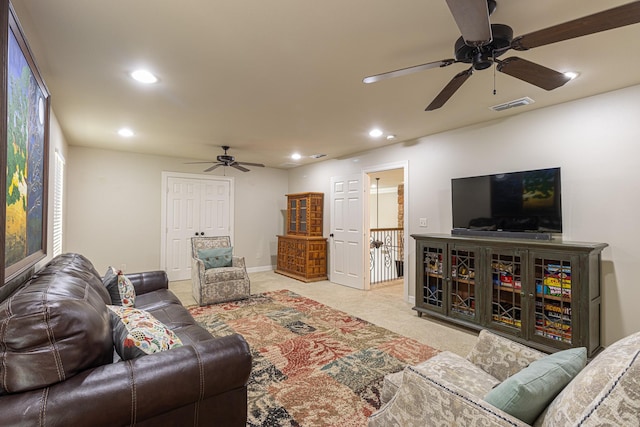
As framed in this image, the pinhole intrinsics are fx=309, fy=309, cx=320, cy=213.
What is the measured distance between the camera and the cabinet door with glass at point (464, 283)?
339 cm

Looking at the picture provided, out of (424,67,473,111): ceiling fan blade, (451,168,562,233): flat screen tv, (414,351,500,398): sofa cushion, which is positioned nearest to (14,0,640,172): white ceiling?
(424,67,473,111): ceiling fan blade

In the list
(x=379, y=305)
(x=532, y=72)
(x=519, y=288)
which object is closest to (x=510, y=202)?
(x=519, y=288)

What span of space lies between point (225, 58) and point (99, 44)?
2.67ft

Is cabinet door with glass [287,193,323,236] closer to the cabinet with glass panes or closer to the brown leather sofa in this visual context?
the cabinet with glass panes

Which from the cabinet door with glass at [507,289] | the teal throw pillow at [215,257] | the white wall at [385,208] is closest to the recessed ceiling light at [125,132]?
the teal throw pillow at [215,257]

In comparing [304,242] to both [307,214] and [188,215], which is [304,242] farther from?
[188,215]

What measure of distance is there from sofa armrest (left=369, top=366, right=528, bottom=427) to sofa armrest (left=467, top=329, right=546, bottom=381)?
663 millimetres

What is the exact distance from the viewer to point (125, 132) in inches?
169

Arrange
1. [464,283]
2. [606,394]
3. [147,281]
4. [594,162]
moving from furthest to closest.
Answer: [464,283]
[147,281]
[594,162]
[606,394]

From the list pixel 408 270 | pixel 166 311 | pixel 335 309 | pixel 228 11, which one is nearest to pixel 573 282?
pixel 408 270

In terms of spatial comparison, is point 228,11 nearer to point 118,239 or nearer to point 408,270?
point 408,270

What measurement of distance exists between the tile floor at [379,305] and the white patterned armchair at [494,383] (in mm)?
1502

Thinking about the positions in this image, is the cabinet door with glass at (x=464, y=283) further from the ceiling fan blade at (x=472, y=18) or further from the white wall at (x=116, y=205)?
the white wall at (x=116, y=205)

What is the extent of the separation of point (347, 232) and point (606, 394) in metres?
5.06
